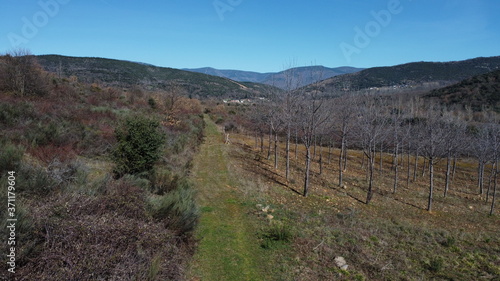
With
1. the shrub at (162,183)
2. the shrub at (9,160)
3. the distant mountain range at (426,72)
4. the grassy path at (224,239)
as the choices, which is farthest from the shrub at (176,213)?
the distant mountain range at (426,72)

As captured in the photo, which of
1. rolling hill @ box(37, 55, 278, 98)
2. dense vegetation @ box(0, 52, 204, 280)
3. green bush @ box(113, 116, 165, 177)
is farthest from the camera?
rolling hill @ box(37, 55, 278, 98)

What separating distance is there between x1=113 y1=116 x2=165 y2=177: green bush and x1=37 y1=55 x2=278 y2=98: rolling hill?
43539mm

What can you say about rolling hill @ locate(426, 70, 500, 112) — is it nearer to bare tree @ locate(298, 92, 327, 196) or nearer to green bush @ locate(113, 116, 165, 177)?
bare tree @ locate(298, 92, 327, 196)

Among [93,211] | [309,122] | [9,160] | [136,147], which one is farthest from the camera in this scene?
[309,122]

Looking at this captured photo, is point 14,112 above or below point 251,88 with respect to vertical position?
below

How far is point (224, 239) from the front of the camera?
8.66 metres

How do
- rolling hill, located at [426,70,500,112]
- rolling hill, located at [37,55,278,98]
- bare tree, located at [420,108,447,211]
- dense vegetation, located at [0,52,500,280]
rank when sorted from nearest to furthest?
1. dense vegetation, located at [0,52,500,280]
2. bare tree, located at [420,108,447,211]
3. rolling hill, located at [37,55,278,98]
4. rolling hill, located at [426,70,500,112]

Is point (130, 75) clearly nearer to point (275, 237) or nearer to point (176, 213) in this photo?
point (176, 213)

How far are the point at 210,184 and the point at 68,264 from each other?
10.7 m

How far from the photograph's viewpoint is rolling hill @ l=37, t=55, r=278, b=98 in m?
69.3

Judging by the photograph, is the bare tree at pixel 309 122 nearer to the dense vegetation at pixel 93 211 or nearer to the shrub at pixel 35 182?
the dense vegetation at pixel 93 211

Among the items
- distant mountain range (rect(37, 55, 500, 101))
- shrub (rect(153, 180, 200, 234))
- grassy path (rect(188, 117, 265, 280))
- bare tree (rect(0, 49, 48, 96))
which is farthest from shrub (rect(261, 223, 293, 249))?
distant mountain range (rect(37, 55, 500, 101))

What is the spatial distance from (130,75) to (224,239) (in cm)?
9241

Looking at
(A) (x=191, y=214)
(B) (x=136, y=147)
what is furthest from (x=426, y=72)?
(A) (x=191, y=214)
